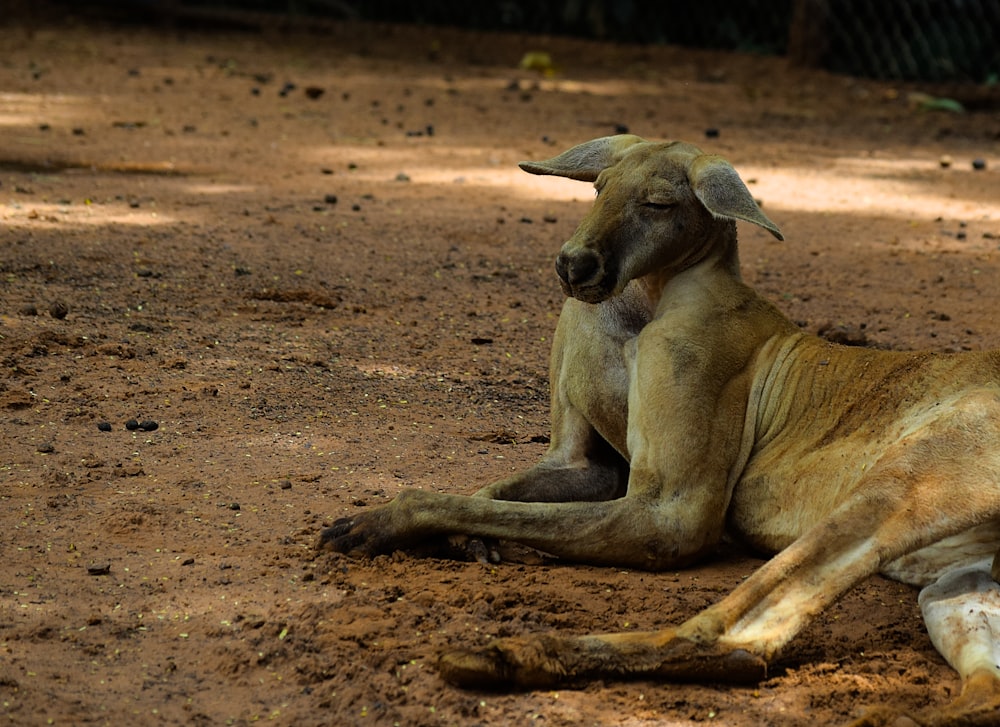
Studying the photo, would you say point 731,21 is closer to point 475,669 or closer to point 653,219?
point 653,219

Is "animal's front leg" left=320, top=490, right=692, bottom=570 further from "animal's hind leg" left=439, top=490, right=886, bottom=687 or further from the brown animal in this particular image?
"animal's hind leg" left=439, top=490, right=886, bottom=687

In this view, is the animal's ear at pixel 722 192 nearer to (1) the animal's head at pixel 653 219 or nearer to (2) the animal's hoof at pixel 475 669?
(1) the animal's head at pixel 653 219

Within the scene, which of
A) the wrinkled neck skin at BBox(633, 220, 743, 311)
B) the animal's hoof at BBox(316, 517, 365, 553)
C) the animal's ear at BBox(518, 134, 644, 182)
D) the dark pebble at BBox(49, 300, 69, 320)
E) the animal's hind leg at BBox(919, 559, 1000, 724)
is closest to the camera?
the animal's hind leg at BBox(919, 559, 1000, 724)

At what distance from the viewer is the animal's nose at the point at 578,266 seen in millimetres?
3438

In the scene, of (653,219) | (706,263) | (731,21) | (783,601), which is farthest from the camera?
(731,21)

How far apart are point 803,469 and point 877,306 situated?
2.51 metres

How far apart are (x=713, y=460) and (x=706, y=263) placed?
559 mm

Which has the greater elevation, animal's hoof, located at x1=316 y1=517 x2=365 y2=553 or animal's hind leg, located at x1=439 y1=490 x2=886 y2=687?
animal's hind leg, located at x1=439 y1=490 x2=886 y2=687

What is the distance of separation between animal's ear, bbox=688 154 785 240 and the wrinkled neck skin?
0.19 meters

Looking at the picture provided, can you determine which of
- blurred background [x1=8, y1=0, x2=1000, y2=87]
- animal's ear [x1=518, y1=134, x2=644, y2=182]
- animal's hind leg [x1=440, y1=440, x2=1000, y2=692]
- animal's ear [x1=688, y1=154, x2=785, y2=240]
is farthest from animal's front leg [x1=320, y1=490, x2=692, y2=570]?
blurred background [x1=8, y1=0, x2=1000, y2=87]

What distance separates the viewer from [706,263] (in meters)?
3.71

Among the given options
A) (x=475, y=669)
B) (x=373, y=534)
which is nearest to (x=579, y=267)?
(x=373, y=534)

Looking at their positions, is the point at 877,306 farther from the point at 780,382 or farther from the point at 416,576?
the point at 416,576

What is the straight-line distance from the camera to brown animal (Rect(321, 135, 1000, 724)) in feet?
9.61
